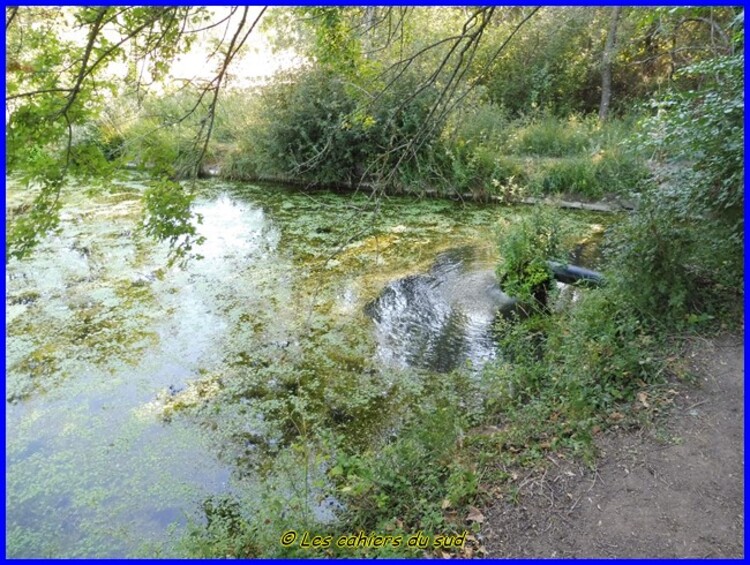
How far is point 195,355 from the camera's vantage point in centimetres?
426

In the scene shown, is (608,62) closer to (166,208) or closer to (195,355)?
(195,355)

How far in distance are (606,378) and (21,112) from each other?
10.5 ft

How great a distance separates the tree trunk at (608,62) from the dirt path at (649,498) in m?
9.18

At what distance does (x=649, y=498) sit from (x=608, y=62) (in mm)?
10357

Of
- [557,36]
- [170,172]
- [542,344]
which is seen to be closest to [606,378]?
[542,344]

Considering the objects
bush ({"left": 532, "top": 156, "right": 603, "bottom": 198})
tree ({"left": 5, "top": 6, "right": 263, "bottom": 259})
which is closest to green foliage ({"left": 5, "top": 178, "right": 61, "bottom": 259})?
tree ({"left": 5, "top": 6, "right": 263, "bottom": 259})

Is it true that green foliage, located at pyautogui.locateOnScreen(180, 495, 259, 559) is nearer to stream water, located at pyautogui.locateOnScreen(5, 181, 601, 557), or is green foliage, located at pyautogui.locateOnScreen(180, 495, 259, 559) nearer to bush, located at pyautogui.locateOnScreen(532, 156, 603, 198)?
stream water, located at pyautogui.locateOnScreen(5, 181, 601, 557)

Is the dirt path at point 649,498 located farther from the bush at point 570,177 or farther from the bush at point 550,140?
the bush at point 550,140

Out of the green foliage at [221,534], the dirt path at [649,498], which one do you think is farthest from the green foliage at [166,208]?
the dirt path at [649,498]

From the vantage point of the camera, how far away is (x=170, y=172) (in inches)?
84.0

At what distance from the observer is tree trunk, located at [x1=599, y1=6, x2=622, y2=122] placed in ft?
32.6

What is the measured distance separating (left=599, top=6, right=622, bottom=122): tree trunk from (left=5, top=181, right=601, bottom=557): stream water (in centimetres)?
460

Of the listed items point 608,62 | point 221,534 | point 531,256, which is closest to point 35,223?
point 221,534

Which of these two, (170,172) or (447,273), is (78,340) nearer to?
(170,172)
